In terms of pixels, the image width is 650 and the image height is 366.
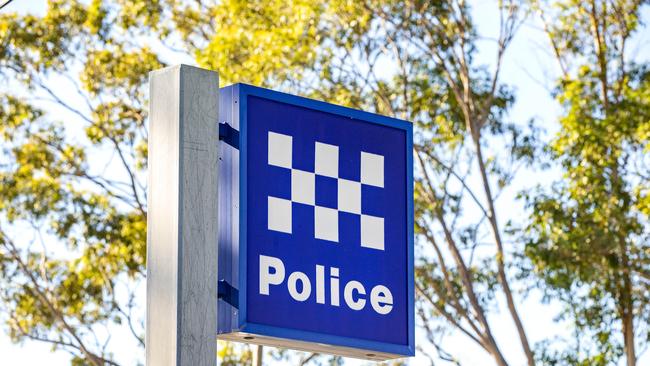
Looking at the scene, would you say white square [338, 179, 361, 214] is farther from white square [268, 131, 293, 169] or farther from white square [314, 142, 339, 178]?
white square [268, 131, 293, 169]

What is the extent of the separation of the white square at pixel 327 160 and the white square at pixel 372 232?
0.17 metres

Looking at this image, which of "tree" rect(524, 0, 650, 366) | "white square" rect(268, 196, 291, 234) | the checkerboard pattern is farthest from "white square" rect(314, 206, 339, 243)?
"tree" rect(524, 0, 650, 366)

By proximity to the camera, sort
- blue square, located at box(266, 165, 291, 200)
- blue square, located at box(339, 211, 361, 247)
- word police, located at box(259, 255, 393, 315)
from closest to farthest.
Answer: word police, located at box(259, 255, 393, 315) < blue square, located at box(266, 165, 291, 200) < blue square, located at box(339, 211, 361, 247)

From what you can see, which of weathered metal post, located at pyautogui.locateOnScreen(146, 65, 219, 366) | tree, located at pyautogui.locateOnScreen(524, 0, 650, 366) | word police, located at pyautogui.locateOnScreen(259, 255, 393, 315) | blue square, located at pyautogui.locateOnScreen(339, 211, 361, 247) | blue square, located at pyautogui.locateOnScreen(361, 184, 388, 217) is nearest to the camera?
weathered metal post, located at pyautogui.locateOnScreen(146, 65, 219, 366)

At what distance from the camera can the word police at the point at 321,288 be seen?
3.91 metres

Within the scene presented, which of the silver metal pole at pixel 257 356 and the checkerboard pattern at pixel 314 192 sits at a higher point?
the silver metal pole at pixel 257 356

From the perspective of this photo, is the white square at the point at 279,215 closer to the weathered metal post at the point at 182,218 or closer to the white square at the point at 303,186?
the white square at the point at 303,186

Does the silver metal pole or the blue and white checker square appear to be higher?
the silver metal pole

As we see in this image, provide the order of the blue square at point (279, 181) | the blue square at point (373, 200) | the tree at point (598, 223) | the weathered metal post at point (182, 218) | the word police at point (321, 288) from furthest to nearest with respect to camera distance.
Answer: the tree at point (598, 223)
the blue square at point (373, 200)
the blue square at point (279, 181)
the word police at point (321, 288)
the weathered metal post at point (182, 218)

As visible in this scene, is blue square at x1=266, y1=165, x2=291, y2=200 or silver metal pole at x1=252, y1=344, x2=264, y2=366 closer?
blue square at x1=266, y1=165, x2=291, y2=200

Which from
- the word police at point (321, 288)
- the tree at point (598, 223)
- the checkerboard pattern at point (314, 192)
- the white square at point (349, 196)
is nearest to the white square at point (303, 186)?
the checkerboard pattern at point (314, 192)

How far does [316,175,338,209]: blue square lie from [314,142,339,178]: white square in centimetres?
2

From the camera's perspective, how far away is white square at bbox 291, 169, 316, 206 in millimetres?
4066

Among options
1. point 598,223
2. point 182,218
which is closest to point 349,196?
point 182,218
